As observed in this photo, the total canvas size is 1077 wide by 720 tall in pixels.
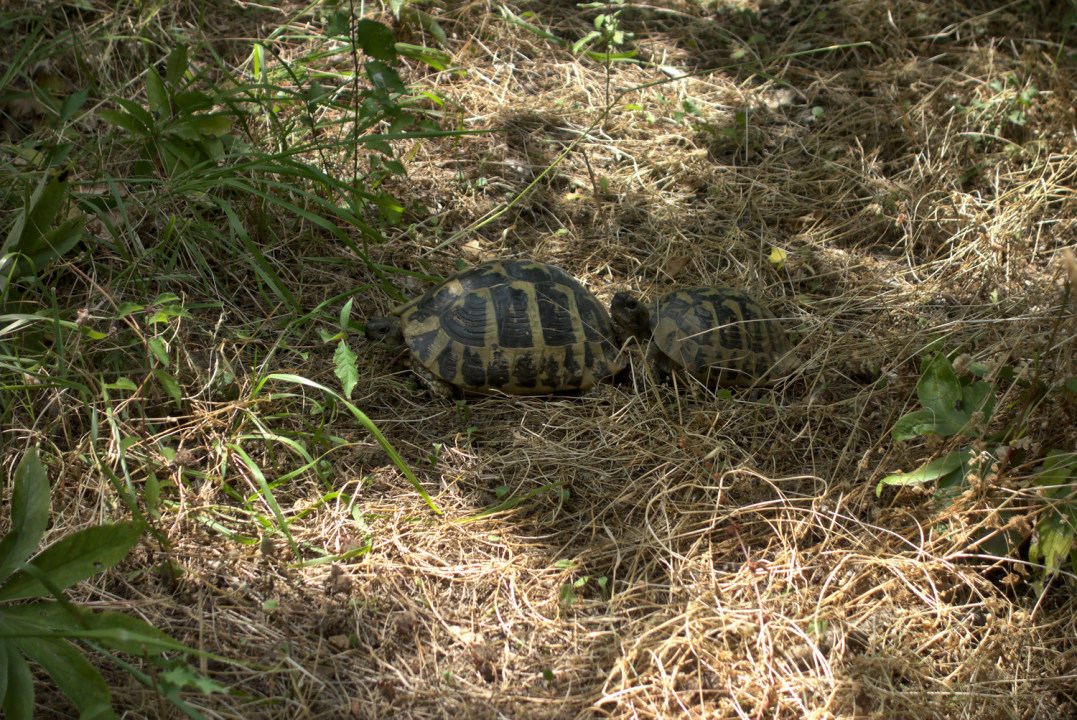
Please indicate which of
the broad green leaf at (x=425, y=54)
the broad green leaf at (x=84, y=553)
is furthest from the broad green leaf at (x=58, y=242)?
the broad green leaf at (x=425, y=54)

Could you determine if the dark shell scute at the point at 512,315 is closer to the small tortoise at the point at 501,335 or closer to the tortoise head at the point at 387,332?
the small tortoise at the point at 501,335

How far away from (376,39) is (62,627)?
2.56 m

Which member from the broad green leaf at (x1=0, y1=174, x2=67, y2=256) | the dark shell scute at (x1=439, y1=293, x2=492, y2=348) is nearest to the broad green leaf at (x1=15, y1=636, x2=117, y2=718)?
the broad green leaf at (x1=0, y1=174, x2=67, y2=256)

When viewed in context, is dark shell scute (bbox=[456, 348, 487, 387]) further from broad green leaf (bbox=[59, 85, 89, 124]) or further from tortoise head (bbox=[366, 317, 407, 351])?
broad green leaf (bbox=[59, 85, 89, 124])

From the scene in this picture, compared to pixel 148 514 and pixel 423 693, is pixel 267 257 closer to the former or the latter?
pixel 148 514

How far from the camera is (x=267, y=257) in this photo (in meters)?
3.51

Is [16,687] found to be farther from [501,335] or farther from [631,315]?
[631,315]

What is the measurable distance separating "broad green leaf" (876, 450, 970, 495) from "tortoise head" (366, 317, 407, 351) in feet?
6.92

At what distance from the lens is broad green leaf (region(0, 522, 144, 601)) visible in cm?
196

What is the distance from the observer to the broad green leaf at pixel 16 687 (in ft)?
5.76

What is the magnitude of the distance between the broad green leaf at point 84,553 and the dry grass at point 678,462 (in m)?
0.24

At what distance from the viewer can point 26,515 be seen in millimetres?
2006

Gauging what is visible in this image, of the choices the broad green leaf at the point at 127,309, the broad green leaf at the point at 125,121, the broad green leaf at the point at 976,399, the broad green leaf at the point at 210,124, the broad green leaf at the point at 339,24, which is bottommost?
the broad green leaf at the point at 976,399

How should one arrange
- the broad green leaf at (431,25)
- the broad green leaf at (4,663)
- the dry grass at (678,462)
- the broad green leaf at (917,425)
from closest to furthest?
the broad green leaf at (4,663), the dry grass at (678,462), the broad green leaf at (917,425), the broad green leaf at (431,25)
